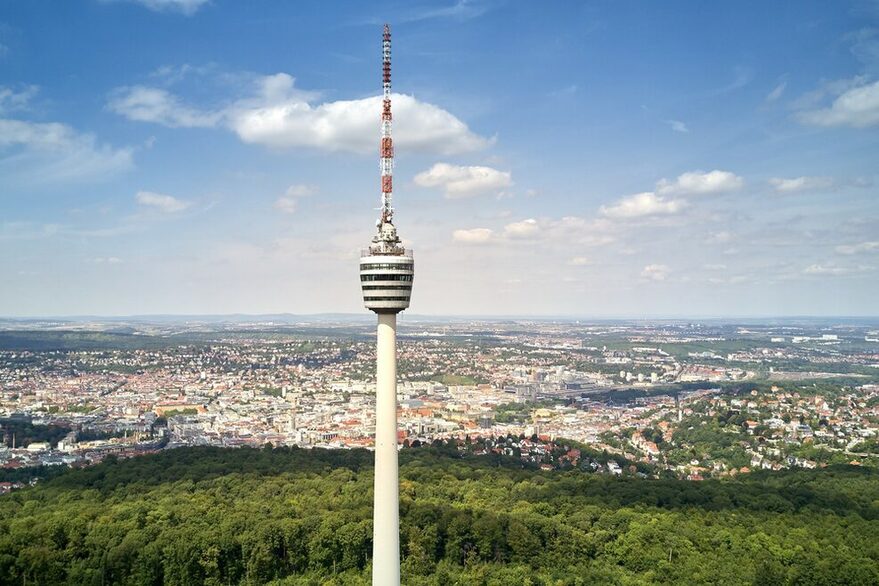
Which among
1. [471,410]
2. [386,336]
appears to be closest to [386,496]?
[386,336]

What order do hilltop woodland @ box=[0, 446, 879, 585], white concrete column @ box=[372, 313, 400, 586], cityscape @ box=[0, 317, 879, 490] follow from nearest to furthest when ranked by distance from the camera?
1. white concrete column @ box=[372, 313, 400, 586]
2. hilltop woodland @ box=[0, 446, 879, 585]
3. cityscape @ box=[0, 317, 879, 490]

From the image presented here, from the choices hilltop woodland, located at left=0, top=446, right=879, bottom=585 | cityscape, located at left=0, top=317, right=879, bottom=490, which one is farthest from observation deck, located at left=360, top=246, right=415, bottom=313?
cityscape, located at left=0, top=317, right=879, bottom=490

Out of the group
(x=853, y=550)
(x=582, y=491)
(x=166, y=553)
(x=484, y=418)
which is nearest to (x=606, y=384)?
(x=484, y=418)

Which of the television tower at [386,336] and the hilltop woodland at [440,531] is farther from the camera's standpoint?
the hilltop woodland at [440,531]

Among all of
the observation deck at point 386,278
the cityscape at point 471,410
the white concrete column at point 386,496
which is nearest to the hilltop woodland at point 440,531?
the white concrete column at point 386,496

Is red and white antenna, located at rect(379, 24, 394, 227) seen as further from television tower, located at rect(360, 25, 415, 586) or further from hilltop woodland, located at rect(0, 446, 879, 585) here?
hilltop woodland, located at rect(0, 446, 879, 585)

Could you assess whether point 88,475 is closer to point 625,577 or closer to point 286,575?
point 286,575

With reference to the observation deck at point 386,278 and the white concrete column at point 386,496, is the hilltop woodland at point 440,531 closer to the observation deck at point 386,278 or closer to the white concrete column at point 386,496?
the white concrete column at point 386,496

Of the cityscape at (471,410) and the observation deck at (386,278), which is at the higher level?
the observation deck at (386,278)
